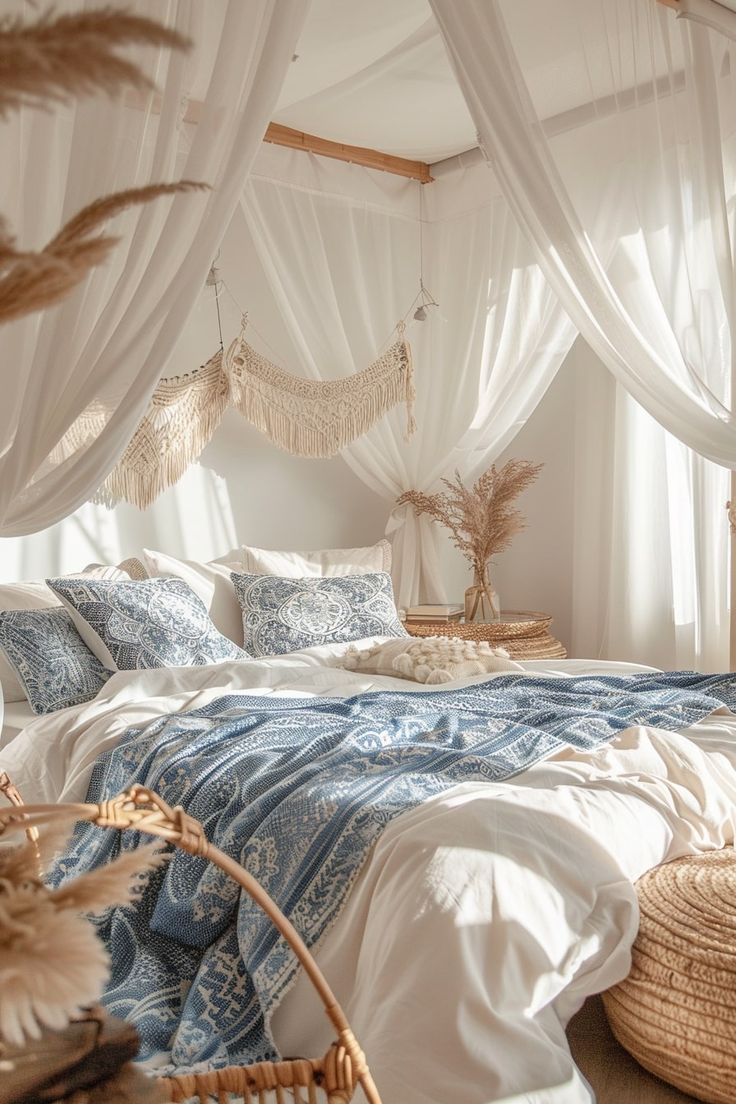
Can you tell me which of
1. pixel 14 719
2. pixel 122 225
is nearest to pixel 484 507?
pixel 14 719

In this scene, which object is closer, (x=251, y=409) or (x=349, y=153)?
(x=251, y=409)

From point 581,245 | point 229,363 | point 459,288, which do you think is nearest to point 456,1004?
point 581,245

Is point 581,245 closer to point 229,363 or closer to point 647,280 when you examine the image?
point 647,280

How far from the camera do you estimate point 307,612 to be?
4047mm

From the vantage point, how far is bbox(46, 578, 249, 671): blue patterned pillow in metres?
3.50

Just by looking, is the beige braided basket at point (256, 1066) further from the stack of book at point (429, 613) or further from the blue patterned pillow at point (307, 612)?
the stack of book at point (429, 613)

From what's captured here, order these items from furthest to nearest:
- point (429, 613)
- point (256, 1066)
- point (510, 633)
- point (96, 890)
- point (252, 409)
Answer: point (429, 613), point (510, 633), point (252, 409), point (256, 1066), point (96, 890)

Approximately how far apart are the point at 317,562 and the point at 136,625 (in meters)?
1.23

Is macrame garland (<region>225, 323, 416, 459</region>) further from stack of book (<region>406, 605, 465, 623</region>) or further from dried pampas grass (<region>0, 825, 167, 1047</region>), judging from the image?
dried pampas grass (<region>0, 825, 167, 1047</region>)

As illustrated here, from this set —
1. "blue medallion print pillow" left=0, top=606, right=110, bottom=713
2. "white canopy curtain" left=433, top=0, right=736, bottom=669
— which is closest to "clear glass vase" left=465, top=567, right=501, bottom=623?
"white canopy curtain" left=433, top=0, right=736, bottom=669

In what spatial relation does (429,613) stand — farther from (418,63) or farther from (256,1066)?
(256,1066)

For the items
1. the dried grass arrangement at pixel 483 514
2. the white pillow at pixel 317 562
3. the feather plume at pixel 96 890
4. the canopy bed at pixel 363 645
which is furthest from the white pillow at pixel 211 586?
the feather plume at pixel 96 890

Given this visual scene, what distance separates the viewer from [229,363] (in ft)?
14.2

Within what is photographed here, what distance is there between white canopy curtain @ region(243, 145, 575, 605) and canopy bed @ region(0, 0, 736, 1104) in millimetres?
22
